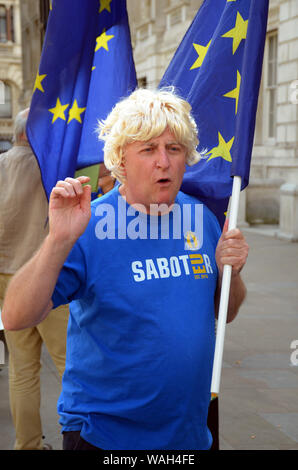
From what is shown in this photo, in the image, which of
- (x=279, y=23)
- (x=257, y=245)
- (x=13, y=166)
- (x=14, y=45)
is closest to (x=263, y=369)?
(x=13, y=166)

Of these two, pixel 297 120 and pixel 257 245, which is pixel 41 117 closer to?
pixel 257 245

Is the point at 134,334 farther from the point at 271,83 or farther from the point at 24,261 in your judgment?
the point at 271,83

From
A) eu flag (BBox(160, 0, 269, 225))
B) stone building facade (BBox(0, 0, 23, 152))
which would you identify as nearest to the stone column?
eu flag (BBox(160, 0, 269, 225))

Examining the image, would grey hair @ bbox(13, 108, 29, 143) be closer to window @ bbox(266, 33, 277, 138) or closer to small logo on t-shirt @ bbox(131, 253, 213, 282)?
small logo on t-shirt @ bbox(131, 253, 213, 282)

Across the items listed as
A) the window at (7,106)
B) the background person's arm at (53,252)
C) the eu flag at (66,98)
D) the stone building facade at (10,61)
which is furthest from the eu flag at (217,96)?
the window at (7,106)

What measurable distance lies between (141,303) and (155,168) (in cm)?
42

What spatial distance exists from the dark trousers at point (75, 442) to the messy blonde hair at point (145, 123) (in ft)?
2.74

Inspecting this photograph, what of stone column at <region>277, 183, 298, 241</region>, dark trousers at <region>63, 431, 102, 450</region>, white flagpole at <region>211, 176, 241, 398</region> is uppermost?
white flagpole at <region>211, 176, 241, 398</region>

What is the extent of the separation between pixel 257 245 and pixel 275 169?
13.3ft

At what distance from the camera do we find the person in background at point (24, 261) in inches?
135

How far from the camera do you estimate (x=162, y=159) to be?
190cm

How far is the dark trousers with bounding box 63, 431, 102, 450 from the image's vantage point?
193 cm

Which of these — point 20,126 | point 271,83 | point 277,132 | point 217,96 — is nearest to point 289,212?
point 277,132

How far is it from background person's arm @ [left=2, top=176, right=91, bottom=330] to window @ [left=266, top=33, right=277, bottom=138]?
1564 cm
